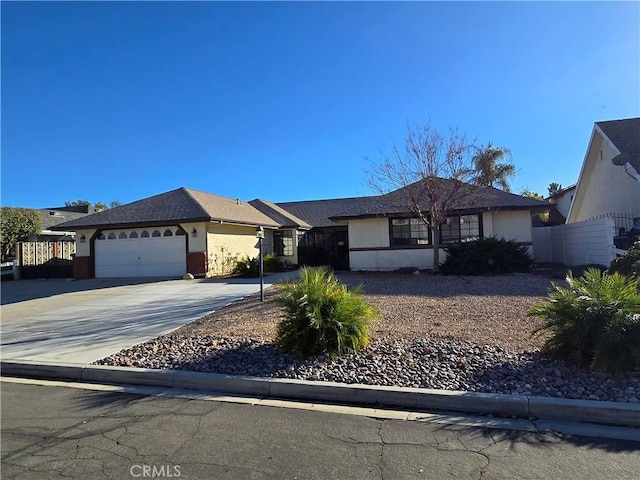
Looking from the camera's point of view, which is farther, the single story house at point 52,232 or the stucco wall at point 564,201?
the stucco wall at point 564,201

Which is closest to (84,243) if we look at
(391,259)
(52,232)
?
(52,232)

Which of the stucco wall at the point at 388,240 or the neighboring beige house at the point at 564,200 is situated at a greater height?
the neighboring beige house at the point at 564,200

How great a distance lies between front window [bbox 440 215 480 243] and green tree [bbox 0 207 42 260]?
2511cm

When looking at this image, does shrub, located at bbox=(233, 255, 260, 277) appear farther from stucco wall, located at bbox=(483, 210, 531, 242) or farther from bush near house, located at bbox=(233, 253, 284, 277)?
stucco wall, located at bbox=(483, 210, 531, 242)

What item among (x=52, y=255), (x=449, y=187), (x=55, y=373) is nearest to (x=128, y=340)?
(x=55, y=373)

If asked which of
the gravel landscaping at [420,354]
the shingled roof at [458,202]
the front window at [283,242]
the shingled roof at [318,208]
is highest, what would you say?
the shingled roof at [318,208]

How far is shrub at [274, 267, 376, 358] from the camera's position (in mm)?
6043

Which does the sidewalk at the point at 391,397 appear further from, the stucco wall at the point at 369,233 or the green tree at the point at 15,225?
the green tree at the point at 15,225

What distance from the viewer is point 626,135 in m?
18.1

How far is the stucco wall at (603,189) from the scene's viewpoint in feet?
57.9

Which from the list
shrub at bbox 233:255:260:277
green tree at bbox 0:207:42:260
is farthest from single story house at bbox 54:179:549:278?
green tree at bbox 0:207:42:260

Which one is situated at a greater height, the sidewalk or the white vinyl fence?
the white vinyl fence

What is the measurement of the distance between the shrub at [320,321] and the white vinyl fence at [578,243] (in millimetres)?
11576

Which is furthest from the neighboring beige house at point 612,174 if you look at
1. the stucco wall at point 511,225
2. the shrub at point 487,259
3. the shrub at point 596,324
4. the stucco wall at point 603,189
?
the shrub at point 596,324
